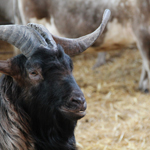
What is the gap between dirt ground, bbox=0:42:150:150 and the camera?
3643 millimetres

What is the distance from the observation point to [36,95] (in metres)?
2.30

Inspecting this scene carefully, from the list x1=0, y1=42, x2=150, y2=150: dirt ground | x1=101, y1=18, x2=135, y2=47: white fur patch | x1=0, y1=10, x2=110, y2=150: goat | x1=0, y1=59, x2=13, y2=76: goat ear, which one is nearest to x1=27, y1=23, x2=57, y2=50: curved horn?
x1=0, y1=10, x2=110, y2=150: goat

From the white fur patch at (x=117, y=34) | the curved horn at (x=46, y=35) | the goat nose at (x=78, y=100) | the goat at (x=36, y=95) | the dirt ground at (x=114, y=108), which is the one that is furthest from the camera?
the white fur patch at (x=117, y=34)

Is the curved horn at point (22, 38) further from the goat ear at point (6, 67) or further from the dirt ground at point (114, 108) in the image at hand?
the dirt ground at point (114, 108)

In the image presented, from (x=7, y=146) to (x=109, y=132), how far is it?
190 centimetres

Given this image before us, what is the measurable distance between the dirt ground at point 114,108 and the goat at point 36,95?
1.21 meters

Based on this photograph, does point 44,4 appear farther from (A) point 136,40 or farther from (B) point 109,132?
(B) point 109,132

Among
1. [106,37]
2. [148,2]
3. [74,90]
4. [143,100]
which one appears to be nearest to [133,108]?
[143,100]

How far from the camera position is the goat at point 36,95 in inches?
87.3

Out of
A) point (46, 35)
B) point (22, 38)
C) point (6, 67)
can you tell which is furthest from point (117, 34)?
point (6, 67)

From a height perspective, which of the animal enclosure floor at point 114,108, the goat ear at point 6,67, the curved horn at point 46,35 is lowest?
the animal enclosure floor at point 114,108

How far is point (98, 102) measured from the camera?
509 centimetres

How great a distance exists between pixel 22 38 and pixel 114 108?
2869 millimetres

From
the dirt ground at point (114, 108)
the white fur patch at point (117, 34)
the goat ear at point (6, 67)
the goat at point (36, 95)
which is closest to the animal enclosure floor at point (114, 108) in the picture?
the dirt ground at point (114, 108)
